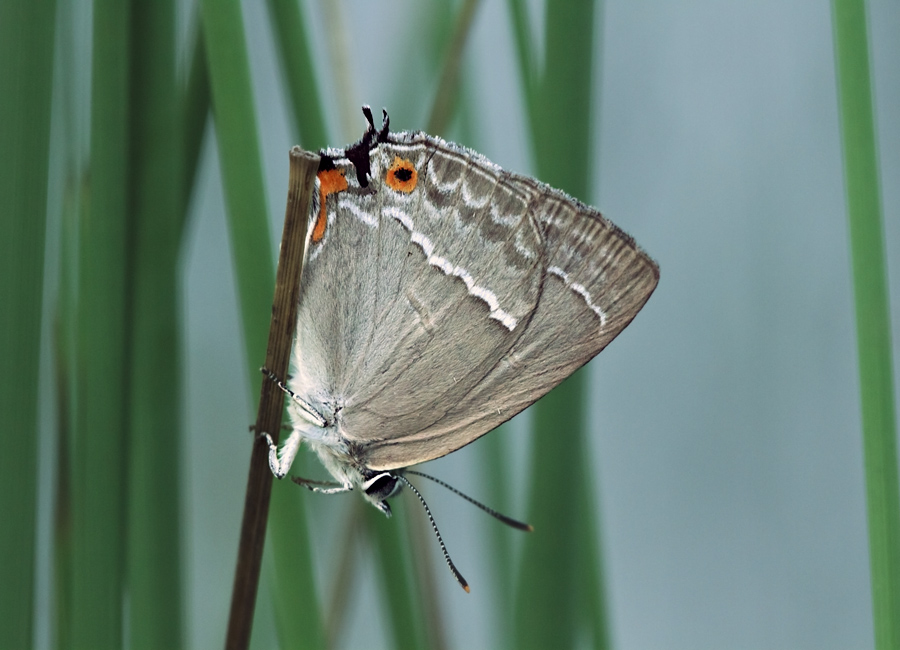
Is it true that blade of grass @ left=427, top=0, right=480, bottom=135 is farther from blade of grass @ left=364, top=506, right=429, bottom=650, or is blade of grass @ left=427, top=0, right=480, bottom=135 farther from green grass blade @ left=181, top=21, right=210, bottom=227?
blade of grass @ left=364, top=506, right=429, bottom=650

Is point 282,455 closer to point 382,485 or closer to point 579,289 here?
point 382,485

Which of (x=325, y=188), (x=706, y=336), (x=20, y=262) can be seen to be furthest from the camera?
(x=706, y=336)

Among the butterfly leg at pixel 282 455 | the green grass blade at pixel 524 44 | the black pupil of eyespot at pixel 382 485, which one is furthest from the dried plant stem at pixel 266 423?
the green grass blade at pixel 524 44

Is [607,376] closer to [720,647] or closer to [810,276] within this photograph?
[810,276]

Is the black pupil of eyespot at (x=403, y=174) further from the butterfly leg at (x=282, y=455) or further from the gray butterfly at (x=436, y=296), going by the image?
the butterfly leg at (x=282, y=455)

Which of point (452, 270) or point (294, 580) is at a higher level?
point (452, 270)

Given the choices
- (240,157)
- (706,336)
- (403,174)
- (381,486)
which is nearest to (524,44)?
(403,174)

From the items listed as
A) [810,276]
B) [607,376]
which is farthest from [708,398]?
[810,276]
